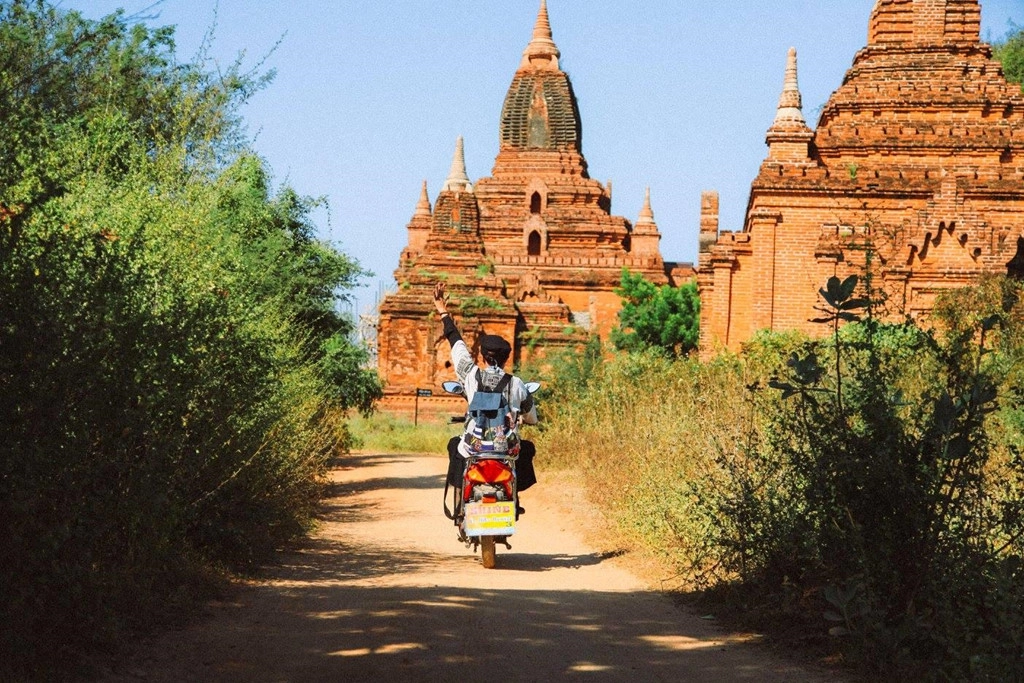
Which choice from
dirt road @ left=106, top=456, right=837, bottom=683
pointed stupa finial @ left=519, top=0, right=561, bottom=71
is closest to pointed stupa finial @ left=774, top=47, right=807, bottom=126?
dirt road @ left=106, top=456, right=837, bottom=683

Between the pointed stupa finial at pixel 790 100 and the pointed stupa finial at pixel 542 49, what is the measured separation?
23.3m

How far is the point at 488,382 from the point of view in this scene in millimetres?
9406

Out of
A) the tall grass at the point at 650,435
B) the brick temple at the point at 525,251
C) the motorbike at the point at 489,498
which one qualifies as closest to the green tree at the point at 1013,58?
the brick temple at the point at 525,251

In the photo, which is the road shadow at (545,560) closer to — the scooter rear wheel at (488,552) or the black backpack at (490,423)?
the scooter rear wheel at (488,552)

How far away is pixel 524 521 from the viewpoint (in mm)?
13125

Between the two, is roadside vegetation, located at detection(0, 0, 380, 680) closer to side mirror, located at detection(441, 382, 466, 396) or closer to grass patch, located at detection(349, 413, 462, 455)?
side mirror, located at detection(441, 382, 466, 396)

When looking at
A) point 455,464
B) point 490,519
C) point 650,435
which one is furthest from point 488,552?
point 650,435

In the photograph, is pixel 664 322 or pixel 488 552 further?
pixel 664 322

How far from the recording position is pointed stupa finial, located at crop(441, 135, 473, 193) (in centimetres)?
4982

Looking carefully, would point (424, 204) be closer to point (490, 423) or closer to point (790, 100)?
point (790, 100)

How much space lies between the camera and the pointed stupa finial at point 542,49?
4738cm

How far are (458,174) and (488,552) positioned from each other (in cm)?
4183

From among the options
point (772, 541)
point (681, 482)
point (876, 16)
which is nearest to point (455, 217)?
point (876, 16)

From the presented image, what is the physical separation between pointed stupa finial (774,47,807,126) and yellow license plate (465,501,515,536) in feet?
47.2
